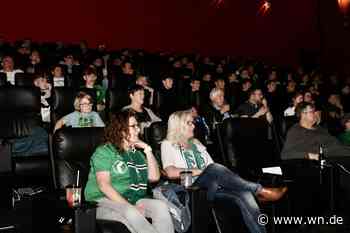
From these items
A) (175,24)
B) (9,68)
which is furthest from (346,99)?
(9,68)

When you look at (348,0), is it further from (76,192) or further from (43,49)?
(76,192)

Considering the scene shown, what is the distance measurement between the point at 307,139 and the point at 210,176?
63.8 inches

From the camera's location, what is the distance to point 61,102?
5.82m

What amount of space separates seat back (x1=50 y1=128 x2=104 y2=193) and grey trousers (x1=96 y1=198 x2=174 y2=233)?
50 cm

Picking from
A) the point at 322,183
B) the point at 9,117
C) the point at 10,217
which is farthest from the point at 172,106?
the point at 10,217

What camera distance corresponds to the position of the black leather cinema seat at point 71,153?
3.63 m

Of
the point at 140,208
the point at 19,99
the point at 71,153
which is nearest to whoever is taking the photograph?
the point at 140,208

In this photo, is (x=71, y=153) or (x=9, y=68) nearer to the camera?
(x=71, y=153)

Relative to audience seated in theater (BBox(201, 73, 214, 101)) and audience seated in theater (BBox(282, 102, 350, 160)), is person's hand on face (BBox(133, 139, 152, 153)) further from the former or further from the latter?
audience seated in theater (BBox(201, 73, 214, 101))

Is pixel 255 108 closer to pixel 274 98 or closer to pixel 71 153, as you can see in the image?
pixel 274 98

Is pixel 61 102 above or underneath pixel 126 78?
underneath

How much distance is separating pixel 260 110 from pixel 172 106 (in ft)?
3.94

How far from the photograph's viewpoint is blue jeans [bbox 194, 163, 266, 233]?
12.1 ft

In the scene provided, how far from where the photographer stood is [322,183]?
4.53m
